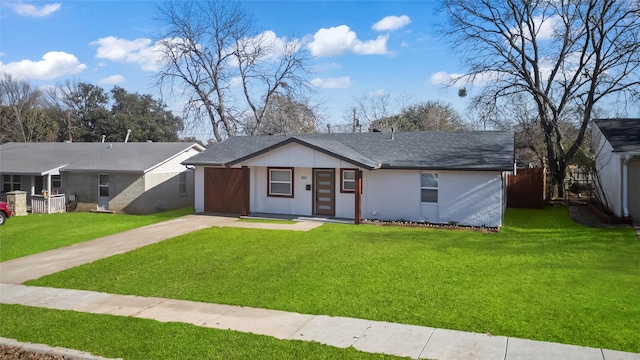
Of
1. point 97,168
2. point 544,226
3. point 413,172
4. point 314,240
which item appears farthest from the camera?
point 97,168

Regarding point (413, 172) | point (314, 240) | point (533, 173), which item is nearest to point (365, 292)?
point (314, 240)

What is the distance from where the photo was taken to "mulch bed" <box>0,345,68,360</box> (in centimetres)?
621

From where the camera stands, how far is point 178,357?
5.97 m

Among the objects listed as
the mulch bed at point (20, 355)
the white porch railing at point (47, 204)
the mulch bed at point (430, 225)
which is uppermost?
the white porch railing at point (47, 204)

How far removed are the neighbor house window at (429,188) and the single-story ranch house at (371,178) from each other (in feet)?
0.13

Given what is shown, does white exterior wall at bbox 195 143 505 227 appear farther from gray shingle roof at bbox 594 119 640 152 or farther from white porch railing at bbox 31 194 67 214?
white porch railing at bbox 31 194 67 214

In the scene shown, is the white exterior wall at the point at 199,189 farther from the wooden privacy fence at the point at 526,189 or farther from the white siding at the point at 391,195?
the wooden privacy fence at the point at 526,189

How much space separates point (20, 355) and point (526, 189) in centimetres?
2278

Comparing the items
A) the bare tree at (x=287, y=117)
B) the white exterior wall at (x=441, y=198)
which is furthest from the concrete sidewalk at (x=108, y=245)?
the bare tree at (x=287, y=117)

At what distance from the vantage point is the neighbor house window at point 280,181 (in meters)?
20.5

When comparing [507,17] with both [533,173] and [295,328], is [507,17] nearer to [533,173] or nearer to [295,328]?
[533,173]

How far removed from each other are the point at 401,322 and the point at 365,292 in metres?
1.67

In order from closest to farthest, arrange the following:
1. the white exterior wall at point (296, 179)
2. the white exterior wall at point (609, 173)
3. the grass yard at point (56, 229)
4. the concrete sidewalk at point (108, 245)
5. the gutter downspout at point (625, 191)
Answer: the concrete sidewalk at point (108, 245) < the grass yard at point (56, 229) < the gutter downspout at point (625, 191) < the white exterior wall at point (609, 173) < the white exterior wall at point (296, 179)

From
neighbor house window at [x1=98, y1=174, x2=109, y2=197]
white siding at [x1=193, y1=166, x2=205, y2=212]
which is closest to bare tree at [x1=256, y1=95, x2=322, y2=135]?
neighbor house window at [x1=98, y1=174, x2=109, y2=197]
